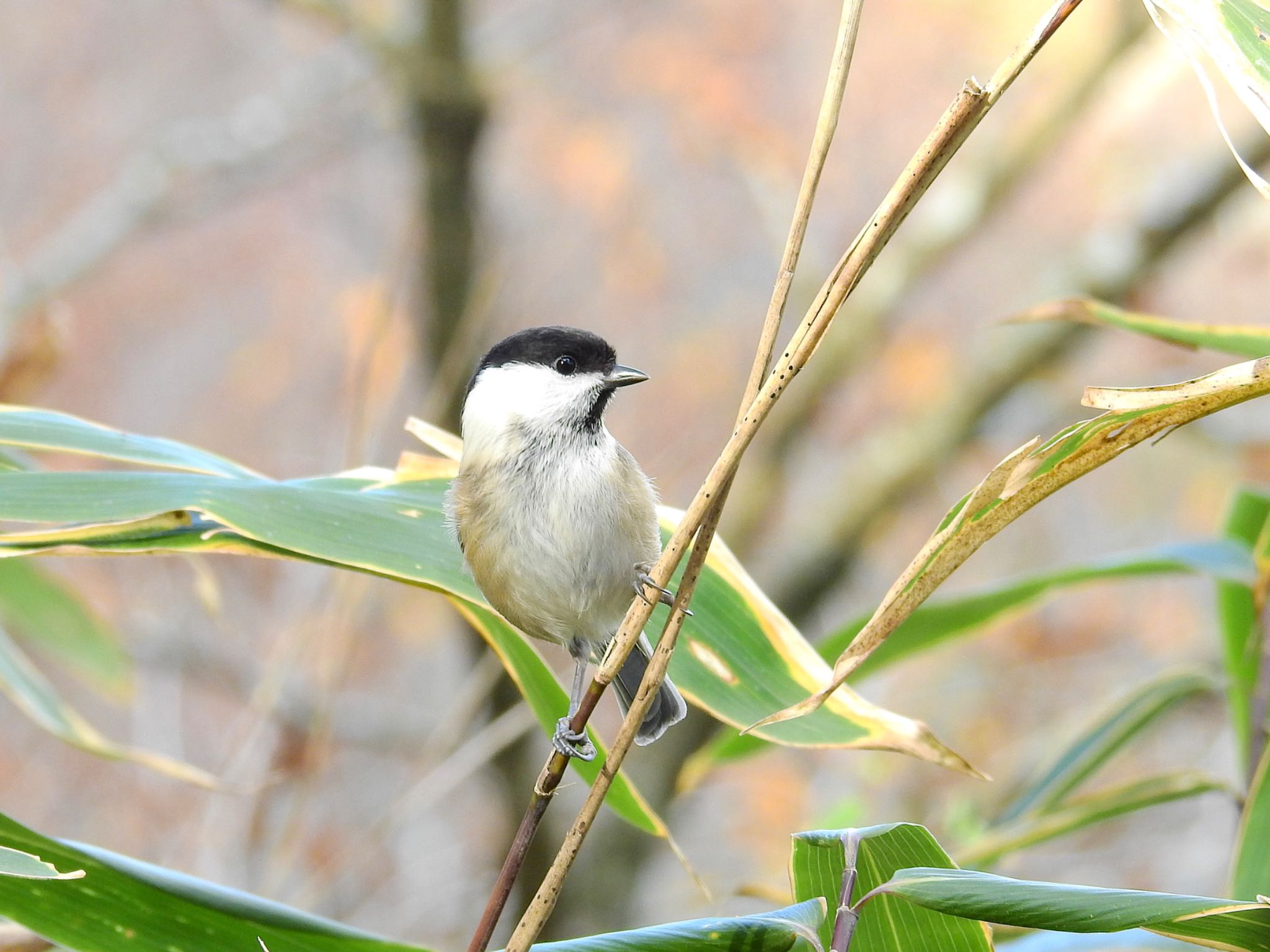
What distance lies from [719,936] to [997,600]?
2.34 feet

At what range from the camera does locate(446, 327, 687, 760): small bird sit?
1.19 meters

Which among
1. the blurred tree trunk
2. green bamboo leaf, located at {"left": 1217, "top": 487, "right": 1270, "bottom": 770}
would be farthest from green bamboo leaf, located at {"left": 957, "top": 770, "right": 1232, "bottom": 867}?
the blurred tree trunk

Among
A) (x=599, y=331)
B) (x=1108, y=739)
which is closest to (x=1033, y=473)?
(x=1108, y=739)

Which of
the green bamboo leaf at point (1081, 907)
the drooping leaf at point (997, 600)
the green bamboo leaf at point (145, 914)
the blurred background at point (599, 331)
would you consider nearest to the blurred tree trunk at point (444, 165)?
the blurred background at point (599, 331)

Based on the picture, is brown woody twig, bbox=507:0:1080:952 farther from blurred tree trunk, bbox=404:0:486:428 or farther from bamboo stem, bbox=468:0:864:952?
blurred tree trunk, bbox=404:0:486:428

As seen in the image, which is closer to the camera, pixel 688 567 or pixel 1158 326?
pixel 688 567

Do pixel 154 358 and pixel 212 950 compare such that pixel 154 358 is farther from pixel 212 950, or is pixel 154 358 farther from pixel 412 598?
pixel 212 950

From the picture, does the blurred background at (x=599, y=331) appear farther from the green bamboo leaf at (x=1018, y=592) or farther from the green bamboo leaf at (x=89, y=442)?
the green bamboo leaf at (x=1018, y=592)

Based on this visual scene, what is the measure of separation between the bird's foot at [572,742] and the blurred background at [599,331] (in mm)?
690

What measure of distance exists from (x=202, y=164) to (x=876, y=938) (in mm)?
3742

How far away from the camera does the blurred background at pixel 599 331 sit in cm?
291

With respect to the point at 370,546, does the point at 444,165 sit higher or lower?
higher

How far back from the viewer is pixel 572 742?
833 millimetres

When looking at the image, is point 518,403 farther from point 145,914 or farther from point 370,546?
point 145,914
